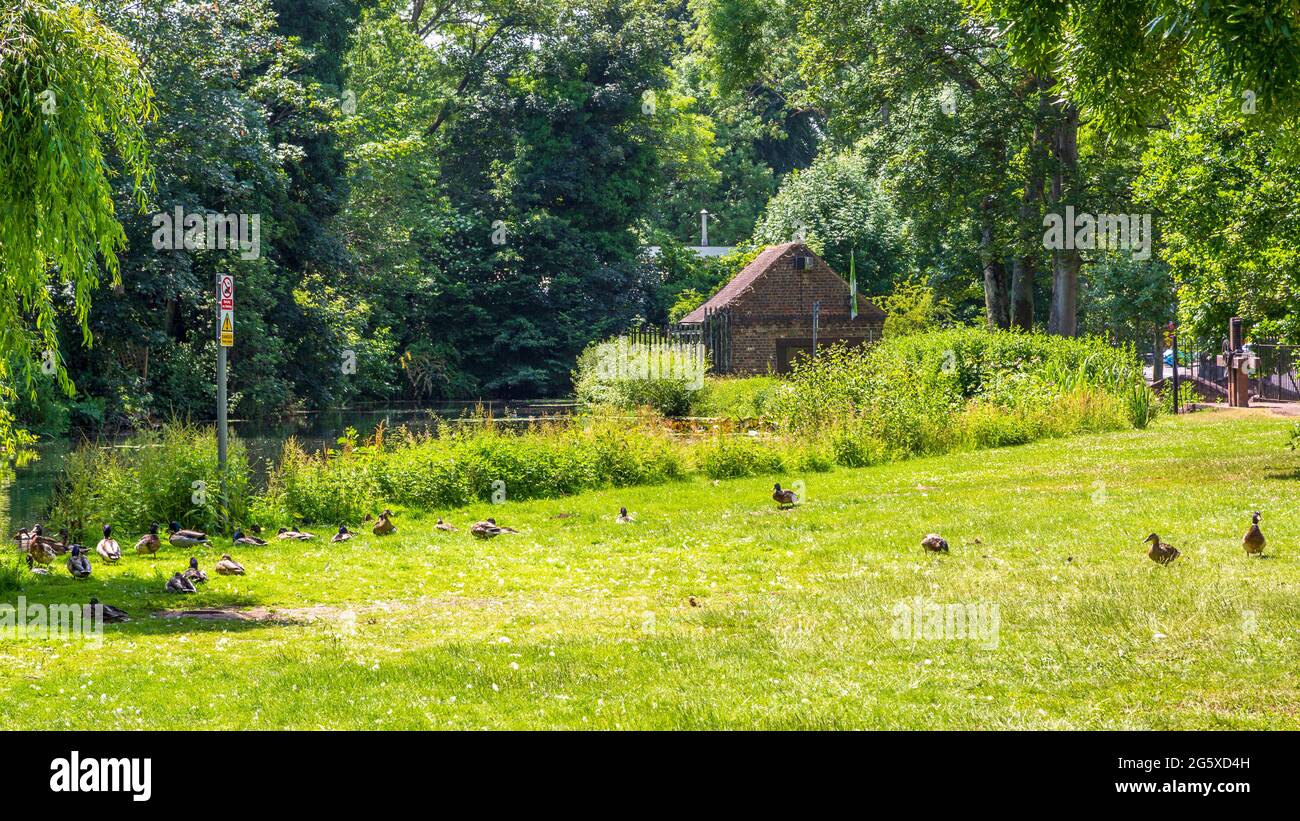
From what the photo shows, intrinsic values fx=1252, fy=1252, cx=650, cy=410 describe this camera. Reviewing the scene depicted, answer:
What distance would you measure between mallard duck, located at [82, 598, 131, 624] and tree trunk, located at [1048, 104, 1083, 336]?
30.5 meters

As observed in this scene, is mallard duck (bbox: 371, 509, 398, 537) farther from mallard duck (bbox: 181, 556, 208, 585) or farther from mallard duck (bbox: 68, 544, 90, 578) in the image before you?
mallard duck (bbox: 181, 556, 208, 585)

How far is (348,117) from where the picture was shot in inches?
1890

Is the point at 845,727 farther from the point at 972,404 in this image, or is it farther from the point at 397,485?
the point at 972,404

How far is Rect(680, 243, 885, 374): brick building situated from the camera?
53469 mm

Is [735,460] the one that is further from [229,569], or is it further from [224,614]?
[224,614]

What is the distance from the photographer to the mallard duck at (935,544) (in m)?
12.8

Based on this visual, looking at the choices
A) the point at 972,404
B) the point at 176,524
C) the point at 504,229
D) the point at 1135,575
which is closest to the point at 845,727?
the point at 1135,575

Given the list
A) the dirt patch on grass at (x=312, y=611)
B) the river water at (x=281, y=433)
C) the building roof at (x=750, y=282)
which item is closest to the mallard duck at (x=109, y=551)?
the dirt patch on grass at (x=312, y=611)

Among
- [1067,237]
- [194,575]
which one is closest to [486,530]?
[194,575]

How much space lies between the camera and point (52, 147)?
429 inches

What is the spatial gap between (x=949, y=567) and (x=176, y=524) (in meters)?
9.62

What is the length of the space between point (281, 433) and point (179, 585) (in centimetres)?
2737

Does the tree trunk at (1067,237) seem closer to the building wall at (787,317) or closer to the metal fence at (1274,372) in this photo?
Result: the metal fence at (1274,372)

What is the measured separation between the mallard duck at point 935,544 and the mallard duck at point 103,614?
25.0 ft
